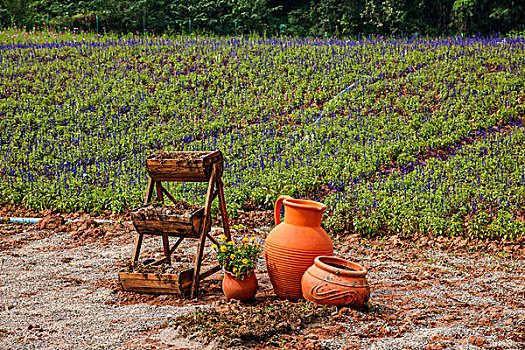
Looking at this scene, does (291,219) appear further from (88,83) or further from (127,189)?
(88,83)

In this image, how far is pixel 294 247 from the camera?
4457 millimetres

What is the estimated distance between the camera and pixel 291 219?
15.0 feet

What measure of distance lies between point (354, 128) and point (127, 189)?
4.23 metres

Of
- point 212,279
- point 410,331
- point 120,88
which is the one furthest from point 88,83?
point 410,331

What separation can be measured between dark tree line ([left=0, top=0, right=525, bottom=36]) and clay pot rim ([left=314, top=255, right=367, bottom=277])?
624 inches

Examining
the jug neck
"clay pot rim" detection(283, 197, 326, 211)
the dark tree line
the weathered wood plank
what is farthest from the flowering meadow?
the dark tree line

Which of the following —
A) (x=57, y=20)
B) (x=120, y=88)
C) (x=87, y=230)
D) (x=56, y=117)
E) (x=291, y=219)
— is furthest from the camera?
(x=57, y=20)

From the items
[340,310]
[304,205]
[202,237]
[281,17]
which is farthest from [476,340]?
[281,17]

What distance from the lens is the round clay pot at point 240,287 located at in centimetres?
444

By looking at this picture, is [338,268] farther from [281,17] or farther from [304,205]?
[281,17]

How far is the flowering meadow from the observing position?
7.42 metres

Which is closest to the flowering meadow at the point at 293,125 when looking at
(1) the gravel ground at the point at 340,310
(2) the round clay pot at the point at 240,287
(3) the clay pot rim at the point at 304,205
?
(1) the gravel ground at the point at 340,310

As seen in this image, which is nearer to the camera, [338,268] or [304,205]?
[338,268]

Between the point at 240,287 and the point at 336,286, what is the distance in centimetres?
87
